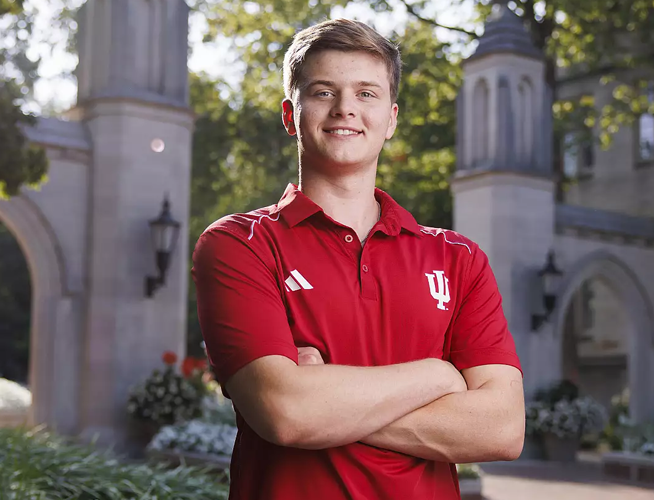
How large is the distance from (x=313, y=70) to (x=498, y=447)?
37.9 inches

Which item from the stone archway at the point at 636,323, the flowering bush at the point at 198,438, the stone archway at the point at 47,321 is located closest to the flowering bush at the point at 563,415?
the stone archway at the point at 636,323

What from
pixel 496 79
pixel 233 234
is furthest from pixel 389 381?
pixel 496 79

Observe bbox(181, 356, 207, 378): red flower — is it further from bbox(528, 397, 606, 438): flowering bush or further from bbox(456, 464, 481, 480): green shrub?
bbox(528, 397, 606, 438): flowering bush

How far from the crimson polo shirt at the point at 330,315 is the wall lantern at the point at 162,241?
9940mm

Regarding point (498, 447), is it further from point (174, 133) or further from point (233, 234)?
point (174, 133)

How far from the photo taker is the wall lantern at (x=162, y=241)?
467 inches

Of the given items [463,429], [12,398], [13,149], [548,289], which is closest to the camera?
[463,429]

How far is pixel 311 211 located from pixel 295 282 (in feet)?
0.58

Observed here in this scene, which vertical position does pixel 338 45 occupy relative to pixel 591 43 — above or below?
below

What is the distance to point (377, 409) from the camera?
187cm

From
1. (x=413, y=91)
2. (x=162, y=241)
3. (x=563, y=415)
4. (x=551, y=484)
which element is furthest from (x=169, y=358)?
(x=413, y=91)

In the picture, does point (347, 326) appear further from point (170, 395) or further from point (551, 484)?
point (551, 484)

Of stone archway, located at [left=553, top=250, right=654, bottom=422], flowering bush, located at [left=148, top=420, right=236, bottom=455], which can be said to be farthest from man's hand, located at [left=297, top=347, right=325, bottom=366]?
stone archway, located at [left=553, top=250, right=654, bottom=422]

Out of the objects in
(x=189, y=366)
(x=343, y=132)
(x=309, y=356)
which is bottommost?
(x=189, y=366)
